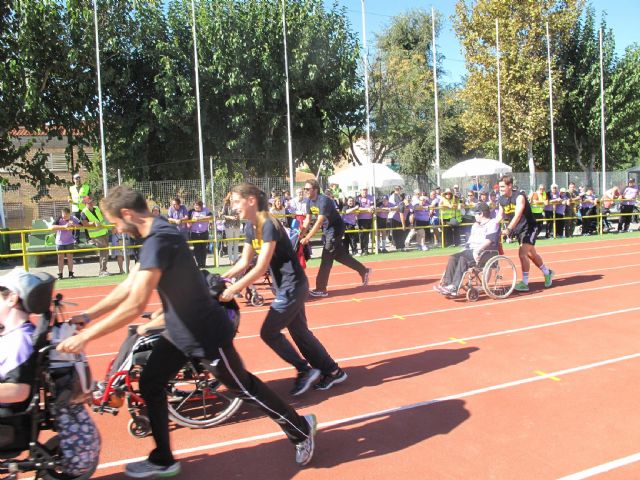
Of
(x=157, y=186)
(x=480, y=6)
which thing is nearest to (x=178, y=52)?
(x=157, y=186)

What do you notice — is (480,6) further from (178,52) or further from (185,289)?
(185,289)

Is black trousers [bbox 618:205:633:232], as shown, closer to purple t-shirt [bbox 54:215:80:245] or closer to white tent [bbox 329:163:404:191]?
white tent [bbox 329:163:404:191]

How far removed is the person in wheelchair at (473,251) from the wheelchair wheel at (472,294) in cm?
22

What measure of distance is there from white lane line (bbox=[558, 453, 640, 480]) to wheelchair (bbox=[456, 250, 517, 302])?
5.40 meters

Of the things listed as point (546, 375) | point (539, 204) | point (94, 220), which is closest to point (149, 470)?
point (546, 375)

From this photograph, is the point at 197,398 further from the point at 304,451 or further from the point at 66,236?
the point at 66,236

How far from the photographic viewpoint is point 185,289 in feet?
11.6

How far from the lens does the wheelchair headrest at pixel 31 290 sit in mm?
3516

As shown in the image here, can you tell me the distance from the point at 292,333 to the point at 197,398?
3.47 ft

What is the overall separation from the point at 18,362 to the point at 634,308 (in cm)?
842

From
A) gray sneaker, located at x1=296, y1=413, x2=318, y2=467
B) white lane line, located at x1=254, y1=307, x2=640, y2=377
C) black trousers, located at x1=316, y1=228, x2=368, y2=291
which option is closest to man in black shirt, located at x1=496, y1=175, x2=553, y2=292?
white lane line, located at x1=254, y1=307, x2=640, y2=377

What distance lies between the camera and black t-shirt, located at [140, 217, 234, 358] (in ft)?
11.3

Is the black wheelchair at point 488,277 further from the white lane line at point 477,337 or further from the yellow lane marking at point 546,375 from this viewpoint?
the yellow lane marking at point 546,375

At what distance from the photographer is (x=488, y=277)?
9.55m
